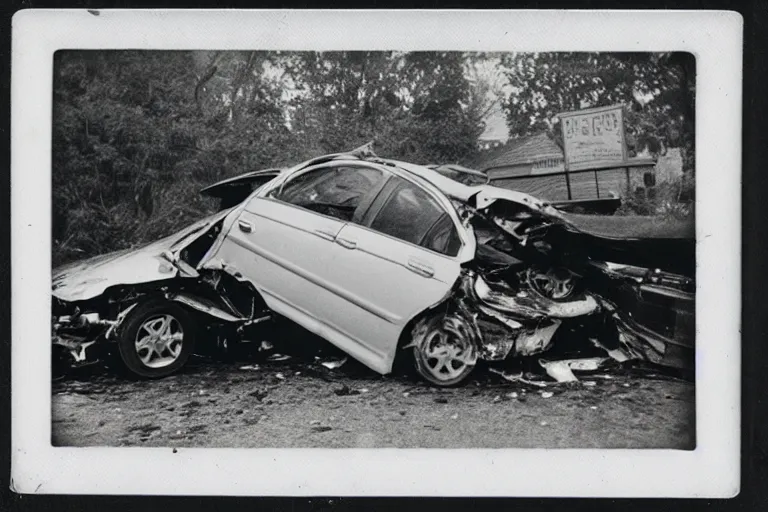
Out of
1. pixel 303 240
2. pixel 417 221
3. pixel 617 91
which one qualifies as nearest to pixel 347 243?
pixel 303 240

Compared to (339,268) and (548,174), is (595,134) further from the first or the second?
(339,268)

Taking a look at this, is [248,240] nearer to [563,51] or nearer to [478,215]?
[478,215]

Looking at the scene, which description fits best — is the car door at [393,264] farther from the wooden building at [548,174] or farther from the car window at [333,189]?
the wooden building at [548,174]

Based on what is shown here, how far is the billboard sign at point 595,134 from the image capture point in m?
2.73

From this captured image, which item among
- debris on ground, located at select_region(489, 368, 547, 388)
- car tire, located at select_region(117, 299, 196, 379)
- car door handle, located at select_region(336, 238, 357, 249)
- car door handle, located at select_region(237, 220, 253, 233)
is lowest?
debris on ground, located at select_region(489, 368, 547, 388)

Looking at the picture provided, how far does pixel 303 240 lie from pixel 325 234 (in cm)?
12

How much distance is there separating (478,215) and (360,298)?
718 millimetres

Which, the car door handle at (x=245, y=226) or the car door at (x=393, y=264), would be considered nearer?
the car door at (x=393, y=264)

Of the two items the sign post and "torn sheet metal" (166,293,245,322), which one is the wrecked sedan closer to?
"torn sheet metal" (166,293,245,322)

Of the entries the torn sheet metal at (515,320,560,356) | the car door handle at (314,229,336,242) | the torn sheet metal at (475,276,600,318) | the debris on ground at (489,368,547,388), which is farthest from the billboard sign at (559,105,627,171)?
the car door handle at (314,229,336,242)

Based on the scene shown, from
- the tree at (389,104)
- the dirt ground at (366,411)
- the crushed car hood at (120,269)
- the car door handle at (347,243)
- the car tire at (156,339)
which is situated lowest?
the dirt ground at (366,411)

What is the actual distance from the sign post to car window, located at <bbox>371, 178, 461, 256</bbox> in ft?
2.15

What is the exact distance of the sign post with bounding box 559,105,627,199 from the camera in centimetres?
273

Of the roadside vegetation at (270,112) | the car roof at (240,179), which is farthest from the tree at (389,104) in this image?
the car roof at (240,179)
